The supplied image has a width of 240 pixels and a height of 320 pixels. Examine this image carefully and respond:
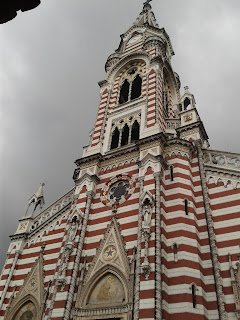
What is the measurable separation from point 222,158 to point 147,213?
22.6 feet

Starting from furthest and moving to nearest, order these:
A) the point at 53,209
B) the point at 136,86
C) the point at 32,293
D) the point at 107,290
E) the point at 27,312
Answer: the point at 136,86 < the point at 53,209 < the point at 32,293 < the point at 27,312 < the point at 107,290

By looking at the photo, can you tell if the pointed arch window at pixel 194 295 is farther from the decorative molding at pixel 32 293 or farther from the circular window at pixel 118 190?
the decorative molding at pixel 32 293

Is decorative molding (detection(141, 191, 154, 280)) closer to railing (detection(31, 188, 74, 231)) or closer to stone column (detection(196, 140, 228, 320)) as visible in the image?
stone column (detection(196, 140, 228, 320))

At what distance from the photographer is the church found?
14.6 metres

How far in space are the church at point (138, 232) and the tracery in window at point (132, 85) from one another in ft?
5.65

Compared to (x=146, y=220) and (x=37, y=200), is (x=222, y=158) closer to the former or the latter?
(x=146, y=220)

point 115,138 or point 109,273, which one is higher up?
point 115,138

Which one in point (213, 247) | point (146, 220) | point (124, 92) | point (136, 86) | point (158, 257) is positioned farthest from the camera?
point (124, 92)

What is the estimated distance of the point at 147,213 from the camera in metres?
16.7

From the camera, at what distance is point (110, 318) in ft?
48.5

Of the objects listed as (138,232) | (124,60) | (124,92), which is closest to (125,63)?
(124,60)

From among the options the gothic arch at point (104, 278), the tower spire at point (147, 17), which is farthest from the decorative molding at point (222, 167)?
the tower spire at point (147, 17)

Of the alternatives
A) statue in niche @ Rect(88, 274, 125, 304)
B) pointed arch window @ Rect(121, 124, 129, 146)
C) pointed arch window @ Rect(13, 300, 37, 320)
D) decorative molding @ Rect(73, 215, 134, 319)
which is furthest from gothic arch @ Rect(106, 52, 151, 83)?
pointed arch window @ Rect(13, 300, 37, 320)

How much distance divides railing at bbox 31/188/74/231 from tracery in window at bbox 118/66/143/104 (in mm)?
9872
